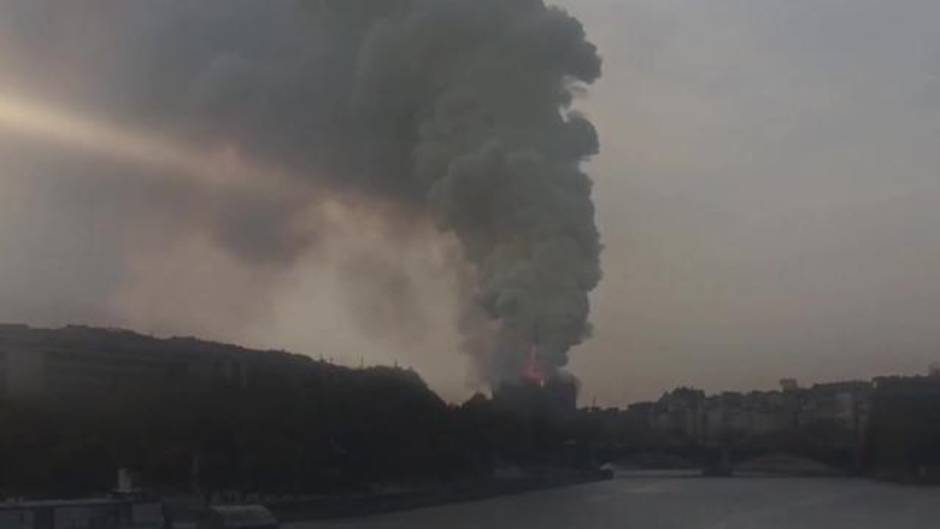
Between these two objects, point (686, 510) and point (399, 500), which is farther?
point (399, 500)

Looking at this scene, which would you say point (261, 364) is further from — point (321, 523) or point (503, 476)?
point (321, 523)

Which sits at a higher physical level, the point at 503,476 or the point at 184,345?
the point at 184,345

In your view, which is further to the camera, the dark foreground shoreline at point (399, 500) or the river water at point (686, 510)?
the dark foreground shoreline at point (399, 500)

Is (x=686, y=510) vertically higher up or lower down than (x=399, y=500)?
Result: lower down

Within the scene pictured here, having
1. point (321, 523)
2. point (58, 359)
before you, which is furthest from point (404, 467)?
point (58, 359)

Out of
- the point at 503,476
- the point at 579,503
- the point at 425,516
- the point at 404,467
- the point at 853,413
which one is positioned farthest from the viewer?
the point at 853,413
